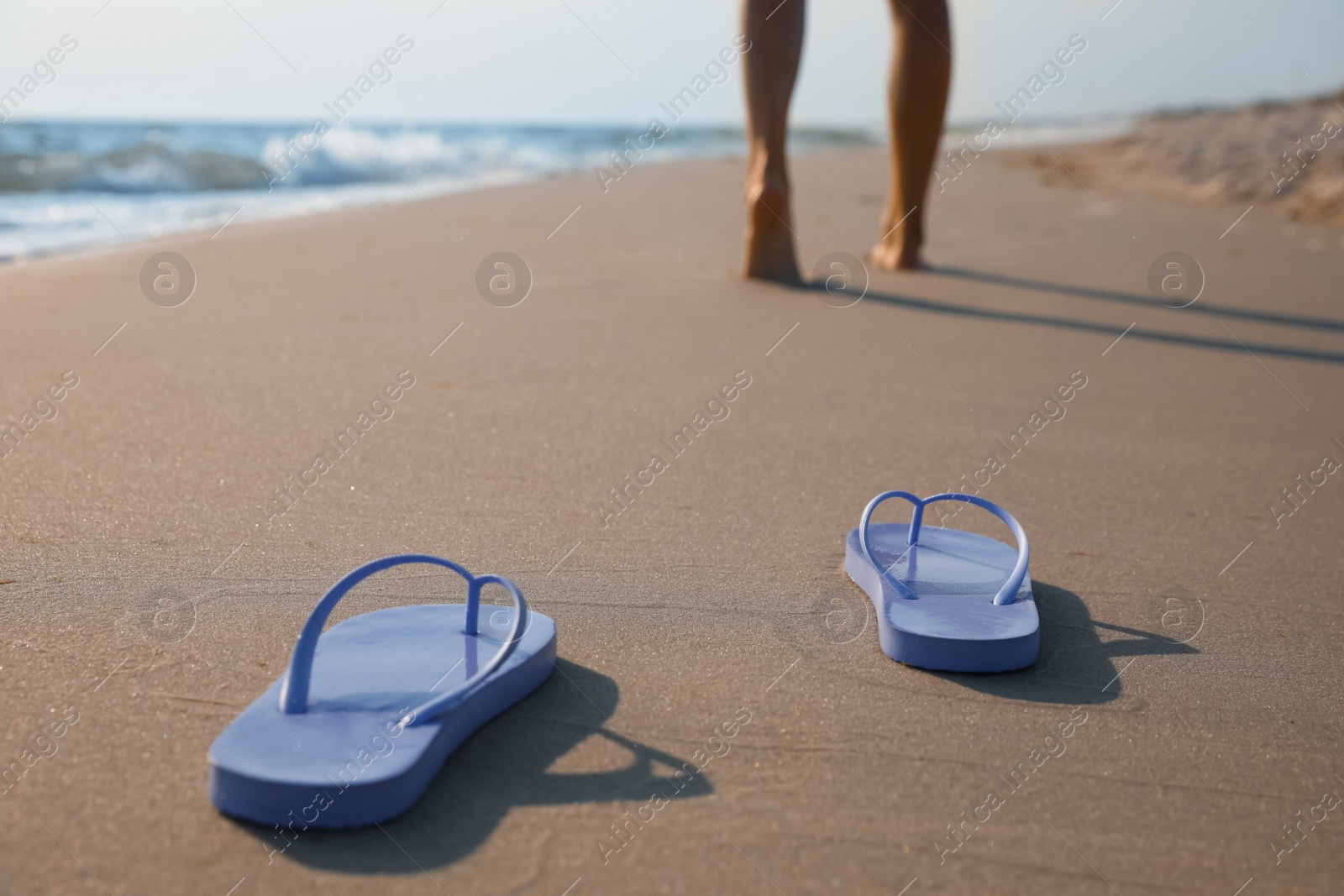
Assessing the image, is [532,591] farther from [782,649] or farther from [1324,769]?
[1324,769]

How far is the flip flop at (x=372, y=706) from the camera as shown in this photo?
0.99 m

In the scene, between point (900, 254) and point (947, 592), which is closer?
point (947, 592)

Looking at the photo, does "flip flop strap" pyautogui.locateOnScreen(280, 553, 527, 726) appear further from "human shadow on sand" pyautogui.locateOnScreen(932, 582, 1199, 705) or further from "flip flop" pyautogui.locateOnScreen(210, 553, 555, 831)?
"human shadow on sand" pyautogui.locateOnScreen(932, 582, 1199, 705)

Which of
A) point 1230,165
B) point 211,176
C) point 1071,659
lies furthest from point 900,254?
point 211,176

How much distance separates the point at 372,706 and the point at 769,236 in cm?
262

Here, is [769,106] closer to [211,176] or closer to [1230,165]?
[1230,165]

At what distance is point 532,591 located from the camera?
4.95 ft

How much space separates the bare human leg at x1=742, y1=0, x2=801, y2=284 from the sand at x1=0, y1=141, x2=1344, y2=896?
22 centimetres

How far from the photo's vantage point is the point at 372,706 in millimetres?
1130

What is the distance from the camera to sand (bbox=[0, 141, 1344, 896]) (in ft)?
3.28

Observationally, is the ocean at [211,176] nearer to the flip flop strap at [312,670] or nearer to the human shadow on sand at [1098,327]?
the human shadow on sand at [1098,327]

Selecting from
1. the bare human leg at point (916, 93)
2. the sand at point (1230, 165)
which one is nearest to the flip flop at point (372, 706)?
the bare human leg at point (916, 93)

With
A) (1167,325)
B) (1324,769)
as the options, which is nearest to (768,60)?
(1167,325)

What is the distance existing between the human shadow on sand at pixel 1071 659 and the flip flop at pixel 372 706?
53cm
